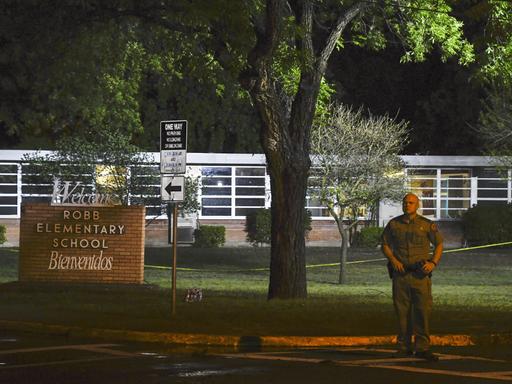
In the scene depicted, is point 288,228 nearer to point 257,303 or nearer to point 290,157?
point 290,157

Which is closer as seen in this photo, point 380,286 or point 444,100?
point 380,286

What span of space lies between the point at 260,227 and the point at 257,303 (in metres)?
24.9

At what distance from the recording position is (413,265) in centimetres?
1256

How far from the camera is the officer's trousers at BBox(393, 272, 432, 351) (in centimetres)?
1261

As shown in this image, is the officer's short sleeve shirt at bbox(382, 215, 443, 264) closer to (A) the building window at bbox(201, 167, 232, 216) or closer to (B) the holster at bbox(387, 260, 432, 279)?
(B) the holster at bbox(387, 260, 432, 279)

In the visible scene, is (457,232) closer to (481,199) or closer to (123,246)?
(481,199)

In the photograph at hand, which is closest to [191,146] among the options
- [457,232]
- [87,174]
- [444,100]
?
[444,100]

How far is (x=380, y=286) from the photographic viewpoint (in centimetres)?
2850

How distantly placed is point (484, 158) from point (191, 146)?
17.1m

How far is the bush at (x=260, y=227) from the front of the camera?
4381 centimetres

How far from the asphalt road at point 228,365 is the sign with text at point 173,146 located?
10.2 ft

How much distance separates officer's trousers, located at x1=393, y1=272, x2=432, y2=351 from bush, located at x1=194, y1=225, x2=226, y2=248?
100ft

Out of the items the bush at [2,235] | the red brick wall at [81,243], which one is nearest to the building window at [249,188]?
the bush at [2,235]

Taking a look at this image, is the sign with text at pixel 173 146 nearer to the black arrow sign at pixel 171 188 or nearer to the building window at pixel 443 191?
the black arrow sign at pixel 171 188
